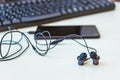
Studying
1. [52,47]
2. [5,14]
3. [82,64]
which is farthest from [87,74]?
[5,14]

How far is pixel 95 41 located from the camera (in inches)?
25.4

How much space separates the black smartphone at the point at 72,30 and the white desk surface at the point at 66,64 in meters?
0.02

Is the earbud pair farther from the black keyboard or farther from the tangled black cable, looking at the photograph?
the black keyboard

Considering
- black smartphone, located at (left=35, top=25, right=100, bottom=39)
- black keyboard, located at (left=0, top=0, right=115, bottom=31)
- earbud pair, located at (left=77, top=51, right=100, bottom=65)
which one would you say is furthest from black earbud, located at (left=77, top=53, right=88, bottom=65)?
black keyboard, located at (left=0, top=0, right=115, bottom=31)

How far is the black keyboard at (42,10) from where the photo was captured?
0.73m

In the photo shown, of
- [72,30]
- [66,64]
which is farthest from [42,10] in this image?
[66,64]

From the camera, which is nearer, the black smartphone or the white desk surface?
the white desk surface

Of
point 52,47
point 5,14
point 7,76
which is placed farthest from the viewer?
point 5,14

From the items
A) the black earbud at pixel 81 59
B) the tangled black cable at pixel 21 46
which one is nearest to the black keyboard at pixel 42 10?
the tangled black cable at pixel 21 46

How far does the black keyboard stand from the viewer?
732 mm

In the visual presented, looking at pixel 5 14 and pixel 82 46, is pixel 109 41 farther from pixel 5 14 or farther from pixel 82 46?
pixel 5 14

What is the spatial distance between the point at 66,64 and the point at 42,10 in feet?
0.95

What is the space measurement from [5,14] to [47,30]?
154 mm

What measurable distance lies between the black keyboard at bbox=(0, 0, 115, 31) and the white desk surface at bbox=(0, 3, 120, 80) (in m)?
0.09
